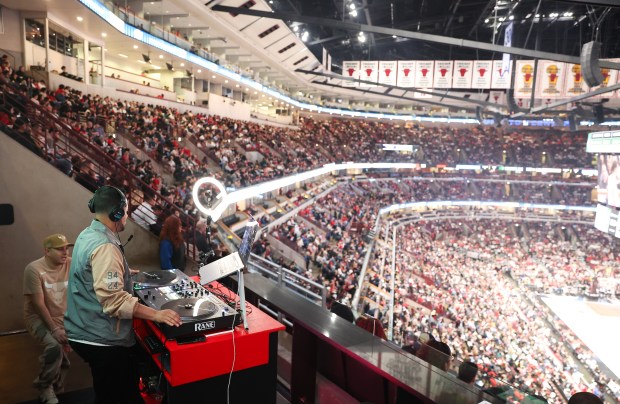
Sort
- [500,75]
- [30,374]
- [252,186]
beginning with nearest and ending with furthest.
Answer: [30,374] < [500,75] < [252,186]

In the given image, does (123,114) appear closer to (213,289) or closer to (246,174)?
(246,174)

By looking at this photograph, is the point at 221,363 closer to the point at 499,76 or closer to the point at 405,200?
the point at 499,76

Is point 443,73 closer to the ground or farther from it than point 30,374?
farther from it

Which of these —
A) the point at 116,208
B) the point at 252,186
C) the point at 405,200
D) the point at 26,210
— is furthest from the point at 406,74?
the point at 405,200

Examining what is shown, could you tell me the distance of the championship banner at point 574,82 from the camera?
11250 millimetres

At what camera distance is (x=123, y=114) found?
12898 mm

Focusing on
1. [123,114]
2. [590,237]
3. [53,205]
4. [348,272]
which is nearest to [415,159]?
[590,237]

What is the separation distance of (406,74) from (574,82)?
16.2 ft

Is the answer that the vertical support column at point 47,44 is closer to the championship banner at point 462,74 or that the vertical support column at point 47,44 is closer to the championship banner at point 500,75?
the championship banner at point 462,74

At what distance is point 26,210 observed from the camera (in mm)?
4586

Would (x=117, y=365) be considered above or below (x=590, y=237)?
above

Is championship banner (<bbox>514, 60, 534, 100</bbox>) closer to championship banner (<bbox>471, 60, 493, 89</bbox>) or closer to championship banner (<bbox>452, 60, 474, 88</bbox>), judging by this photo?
championship banner (<bbox>471, 60, 493, 89</bbox>)

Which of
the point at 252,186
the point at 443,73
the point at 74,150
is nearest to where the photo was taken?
the point at 74,150

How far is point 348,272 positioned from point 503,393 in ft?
41.4
